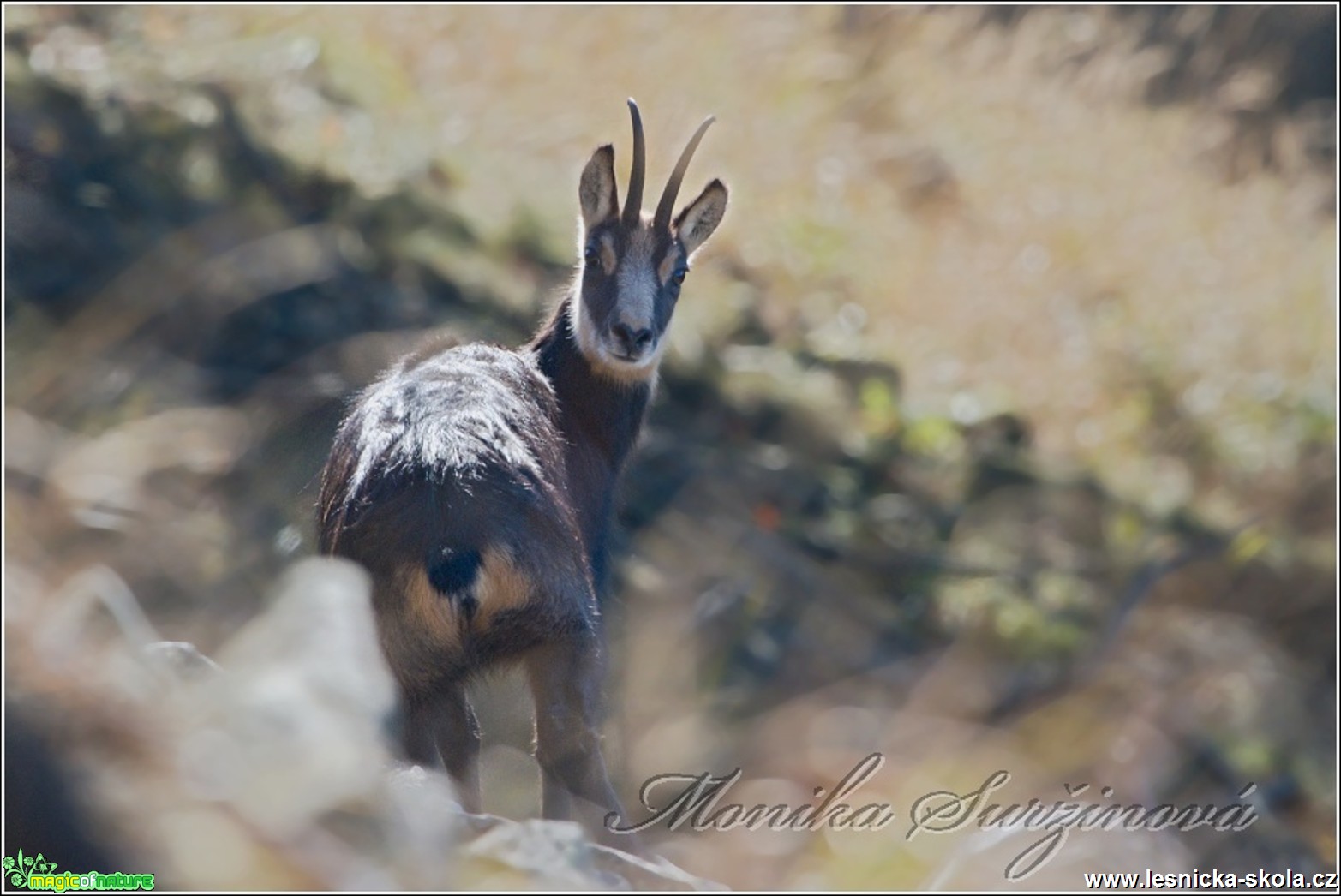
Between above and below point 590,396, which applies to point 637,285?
above

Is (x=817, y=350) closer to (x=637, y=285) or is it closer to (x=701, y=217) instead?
(x=701, y=217)

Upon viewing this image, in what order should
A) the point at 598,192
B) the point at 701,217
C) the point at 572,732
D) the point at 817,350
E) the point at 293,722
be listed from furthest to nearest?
1. the point at 817,350
2. the point at 701,217
3. the point at 598,192
4. the point at 572,732
5. the point at 293,722

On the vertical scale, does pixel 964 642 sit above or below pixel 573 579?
below

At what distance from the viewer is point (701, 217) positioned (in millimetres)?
6500

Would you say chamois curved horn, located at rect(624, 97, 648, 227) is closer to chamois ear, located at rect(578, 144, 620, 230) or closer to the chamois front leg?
chamois ear, located at rect(578, 144, 620, 230)

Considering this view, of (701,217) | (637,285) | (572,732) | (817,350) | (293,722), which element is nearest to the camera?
(293,722)

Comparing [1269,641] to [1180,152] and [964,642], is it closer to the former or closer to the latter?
[964,642]

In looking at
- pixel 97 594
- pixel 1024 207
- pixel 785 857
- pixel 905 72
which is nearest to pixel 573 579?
pixel 785 857

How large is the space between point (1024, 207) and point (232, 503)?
827 centimetres

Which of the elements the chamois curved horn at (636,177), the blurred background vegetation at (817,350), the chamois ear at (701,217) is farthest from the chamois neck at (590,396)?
the blurred background vegetation at (817,350)

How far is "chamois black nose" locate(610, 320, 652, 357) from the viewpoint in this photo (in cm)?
583

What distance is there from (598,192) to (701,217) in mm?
523

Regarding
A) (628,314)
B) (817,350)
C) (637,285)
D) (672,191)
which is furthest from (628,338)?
(817,350)

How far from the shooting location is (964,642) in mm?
9375
